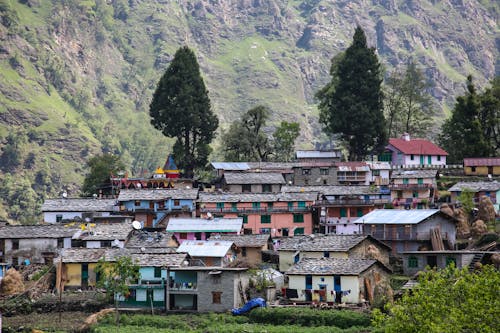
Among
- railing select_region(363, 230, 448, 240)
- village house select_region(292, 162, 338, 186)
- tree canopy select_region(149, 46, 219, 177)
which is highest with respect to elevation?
tree canopy select_region(149, 46, 219, 177)

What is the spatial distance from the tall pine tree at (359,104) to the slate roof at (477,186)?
19.0 metres

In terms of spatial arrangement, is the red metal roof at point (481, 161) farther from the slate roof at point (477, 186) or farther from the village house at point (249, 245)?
the village house at point (249, 245)

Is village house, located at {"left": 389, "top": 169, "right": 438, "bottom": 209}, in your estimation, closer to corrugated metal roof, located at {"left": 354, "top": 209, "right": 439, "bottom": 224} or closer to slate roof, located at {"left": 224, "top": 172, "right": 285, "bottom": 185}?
corrugated metal roof, located at {"left": 354, "top": 209, "right": 439, "bottom": 224}

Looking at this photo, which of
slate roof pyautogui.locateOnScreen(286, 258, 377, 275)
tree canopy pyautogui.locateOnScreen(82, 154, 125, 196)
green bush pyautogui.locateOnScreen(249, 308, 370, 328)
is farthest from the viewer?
tree canopy pyautogui.locateOnScreen(82, 154, 125, 196)

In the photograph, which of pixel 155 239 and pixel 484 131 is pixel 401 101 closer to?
pixel 484 131

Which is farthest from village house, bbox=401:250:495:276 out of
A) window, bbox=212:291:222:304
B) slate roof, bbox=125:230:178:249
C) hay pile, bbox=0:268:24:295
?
hay pile, bbox=0:268:24:295

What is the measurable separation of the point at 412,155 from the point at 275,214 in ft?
88.8

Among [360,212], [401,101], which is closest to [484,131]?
[401,101]

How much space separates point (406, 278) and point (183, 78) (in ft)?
171

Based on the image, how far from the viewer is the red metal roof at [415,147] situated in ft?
404

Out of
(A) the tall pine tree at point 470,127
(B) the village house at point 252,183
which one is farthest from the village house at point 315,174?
(A) the tall pine tree at point 470,127

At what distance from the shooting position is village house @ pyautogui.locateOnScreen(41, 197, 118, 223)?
107 metres

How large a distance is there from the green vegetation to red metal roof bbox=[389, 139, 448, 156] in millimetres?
51398

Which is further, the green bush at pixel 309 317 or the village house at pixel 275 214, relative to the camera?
the village house at pixel 275 214
